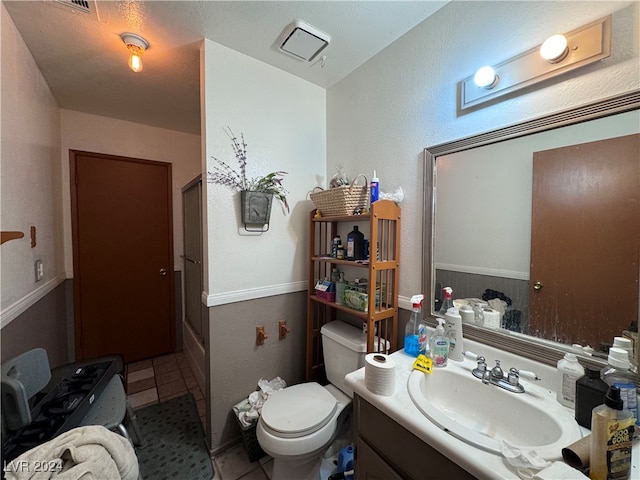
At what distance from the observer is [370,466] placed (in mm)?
917

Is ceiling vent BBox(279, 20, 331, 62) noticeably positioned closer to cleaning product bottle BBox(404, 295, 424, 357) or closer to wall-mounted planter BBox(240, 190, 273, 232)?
wall-mounted planter BBox(240, 190, 273, 232)

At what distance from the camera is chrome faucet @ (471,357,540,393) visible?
895mm

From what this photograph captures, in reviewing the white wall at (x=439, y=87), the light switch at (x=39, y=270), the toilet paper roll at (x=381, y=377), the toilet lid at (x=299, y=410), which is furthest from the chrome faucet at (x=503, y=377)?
the light switch at (x=39, y=270)

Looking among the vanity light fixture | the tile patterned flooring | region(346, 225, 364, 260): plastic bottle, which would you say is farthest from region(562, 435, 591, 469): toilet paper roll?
the tile patterned flooring

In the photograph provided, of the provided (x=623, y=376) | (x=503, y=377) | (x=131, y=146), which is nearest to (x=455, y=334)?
(x=503, y=377)

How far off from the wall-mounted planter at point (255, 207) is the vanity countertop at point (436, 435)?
98cm

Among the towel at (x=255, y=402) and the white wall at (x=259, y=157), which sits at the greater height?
the white wall at (x=259, y=157)

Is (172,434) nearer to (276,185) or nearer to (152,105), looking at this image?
(276,185)

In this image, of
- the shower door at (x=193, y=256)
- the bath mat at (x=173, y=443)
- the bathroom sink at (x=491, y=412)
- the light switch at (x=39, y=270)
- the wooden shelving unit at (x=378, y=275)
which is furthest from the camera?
the shower door at (x=193, y=256)

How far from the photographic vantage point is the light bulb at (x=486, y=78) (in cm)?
103

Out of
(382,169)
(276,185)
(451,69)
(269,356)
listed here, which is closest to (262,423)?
(269,356)

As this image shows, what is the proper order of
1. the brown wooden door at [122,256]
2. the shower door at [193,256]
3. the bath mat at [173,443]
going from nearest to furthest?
the bath mat at [173,443], the shower door at [193,256], the brown wooden door at [122,256]

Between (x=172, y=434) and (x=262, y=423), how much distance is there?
869 millimetres

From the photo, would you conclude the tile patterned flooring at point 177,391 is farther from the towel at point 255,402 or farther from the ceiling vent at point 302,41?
the ceiling vent at point 302,41
